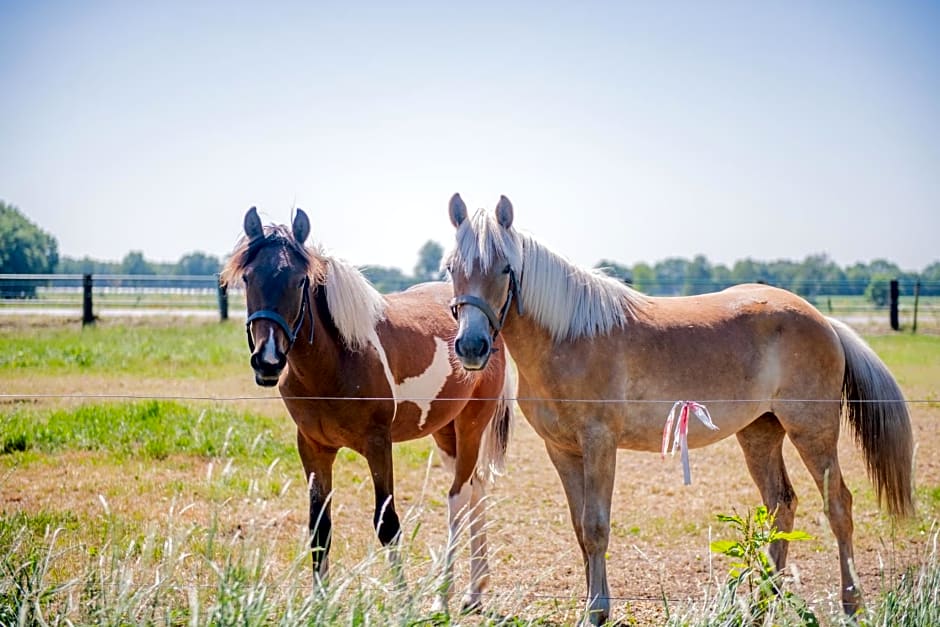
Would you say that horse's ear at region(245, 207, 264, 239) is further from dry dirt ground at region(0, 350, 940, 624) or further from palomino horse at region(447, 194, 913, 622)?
dry dirt ground at region(0, 350, 940, 624)

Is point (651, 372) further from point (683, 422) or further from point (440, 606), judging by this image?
point (440, 606)

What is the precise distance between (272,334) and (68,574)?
1.85 m

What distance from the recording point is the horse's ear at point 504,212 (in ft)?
12.5

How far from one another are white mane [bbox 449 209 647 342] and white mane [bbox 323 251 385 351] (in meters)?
0.72

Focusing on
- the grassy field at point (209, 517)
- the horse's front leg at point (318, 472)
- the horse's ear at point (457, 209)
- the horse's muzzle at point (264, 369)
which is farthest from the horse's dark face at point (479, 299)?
the horse's front leg at point (318, 472)

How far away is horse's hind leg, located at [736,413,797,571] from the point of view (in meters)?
4.58

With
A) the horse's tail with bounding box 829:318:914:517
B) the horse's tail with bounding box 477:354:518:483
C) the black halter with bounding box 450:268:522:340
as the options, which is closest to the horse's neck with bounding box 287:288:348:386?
the black halter with bounding box 450:268:522:340

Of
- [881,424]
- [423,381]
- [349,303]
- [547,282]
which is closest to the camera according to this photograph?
[547,282]

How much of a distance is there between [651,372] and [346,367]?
1.66 m

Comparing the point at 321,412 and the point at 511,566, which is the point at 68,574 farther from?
the point at 511,566

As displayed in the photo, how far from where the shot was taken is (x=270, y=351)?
3.60 metres

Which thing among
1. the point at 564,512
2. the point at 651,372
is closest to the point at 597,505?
the point at 651,372

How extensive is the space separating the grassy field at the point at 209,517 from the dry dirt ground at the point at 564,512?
4cm

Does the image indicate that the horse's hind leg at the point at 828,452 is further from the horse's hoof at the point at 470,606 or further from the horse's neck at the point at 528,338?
the horse's hoof at the point at 470,606
